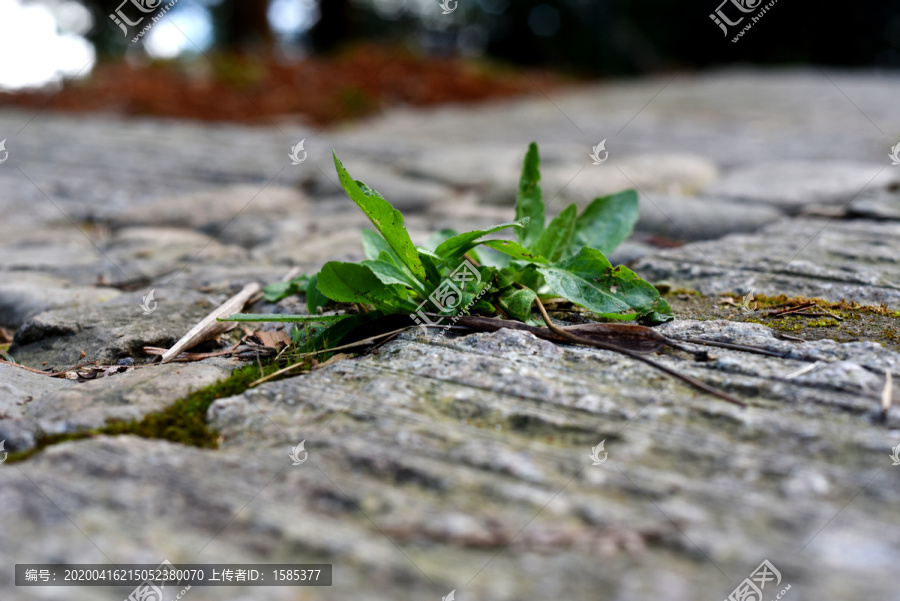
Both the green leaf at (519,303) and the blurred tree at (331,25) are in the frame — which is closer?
the green leaf at (519,303)

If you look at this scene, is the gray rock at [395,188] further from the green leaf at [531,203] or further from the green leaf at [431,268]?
the green leaf at [431,268]

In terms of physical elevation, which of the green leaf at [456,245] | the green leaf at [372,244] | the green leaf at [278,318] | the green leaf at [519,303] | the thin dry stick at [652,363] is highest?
the green leaf at [456,245]

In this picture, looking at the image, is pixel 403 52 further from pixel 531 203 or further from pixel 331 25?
pixel 531 203

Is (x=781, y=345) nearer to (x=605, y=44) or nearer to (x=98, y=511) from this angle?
(x=98, y=511)

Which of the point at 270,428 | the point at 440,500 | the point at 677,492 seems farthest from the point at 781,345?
the point at 270,428

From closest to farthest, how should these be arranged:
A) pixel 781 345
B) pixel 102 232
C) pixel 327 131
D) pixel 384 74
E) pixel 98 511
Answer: pixel 98 511 → pixel 781 345 → pixel 102 232 → pixel 327 131 → pixel 384 74

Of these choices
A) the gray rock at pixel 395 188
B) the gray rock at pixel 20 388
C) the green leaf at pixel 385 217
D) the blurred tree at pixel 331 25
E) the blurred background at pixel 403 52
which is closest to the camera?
the gray rock at pixel 20 388

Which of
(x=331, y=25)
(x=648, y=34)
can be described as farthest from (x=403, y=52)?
(x=648, y=34)

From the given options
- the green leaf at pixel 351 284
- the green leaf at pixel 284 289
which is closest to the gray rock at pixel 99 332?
the green leaf at pixel 284 289
